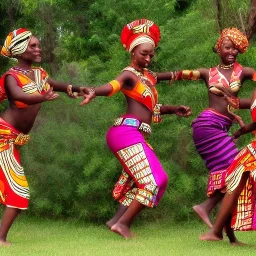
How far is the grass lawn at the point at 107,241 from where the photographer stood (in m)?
5.98

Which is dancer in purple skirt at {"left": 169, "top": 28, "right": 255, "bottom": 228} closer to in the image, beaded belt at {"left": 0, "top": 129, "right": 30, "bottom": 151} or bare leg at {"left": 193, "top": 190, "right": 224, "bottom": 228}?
bare leg at {"left": 193, "top": 190, "right": 224, "bottom": 228}

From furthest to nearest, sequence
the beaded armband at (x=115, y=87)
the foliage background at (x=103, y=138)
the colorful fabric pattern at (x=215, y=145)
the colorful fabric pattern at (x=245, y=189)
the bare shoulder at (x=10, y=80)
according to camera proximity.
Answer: the foliage background at (x=103, y=138), the colorful fabric pattern at (x=215, y=145), the beaded armband at (x=115, y=87), the bare shoulder at (x=10, y=80), the colorful fabric pattern at (x=245, y=189)

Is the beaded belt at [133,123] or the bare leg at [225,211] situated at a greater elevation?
the beaded belt at [133,123]

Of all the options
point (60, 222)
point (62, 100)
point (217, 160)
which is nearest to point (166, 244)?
point (217, 160)

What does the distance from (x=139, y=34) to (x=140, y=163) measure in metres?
1.21

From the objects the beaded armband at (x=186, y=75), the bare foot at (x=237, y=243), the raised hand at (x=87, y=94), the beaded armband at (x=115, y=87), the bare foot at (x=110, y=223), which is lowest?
the bare foot at (x=110, y=223)

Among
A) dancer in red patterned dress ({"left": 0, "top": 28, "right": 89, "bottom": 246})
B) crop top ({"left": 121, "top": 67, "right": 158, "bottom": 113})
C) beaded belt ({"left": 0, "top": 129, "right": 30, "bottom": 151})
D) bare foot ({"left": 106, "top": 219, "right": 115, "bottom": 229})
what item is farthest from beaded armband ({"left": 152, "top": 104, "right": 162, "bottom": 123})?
beaded belt ({"left": 0, "top": 129, "right": 30, "bottom": 151})

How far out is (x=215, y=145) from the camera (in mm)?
7094

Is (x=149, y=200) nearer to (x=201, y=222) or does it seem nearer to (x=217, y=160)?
(x=217, y=160)

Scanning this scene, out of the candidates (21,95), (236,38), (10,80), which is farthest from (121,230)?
(236,38)

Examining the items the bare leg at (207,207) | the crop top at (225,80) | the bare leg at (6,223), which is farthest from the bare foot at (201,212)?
the bare leg at (6,223)

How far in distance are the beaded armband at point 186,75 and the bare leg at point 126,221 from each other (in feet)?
4.53

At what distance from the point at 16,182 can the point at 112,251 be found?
1.09 m

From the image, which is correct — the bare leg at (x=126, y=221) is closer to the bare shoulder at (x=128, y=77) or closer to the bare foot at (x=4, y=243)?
the bare foot at (x=4, y=243)
